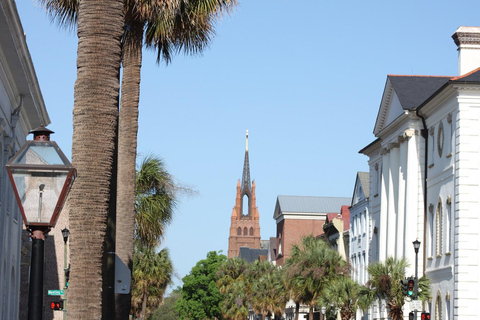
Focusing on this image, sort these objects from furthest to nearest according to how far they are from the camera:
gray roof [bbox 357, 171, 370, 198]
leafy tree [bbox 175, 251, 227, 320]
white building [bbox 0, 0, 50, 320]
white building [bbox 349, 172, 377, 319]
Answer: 1. leafy tree [bbox 175, 251, 227, 320]
2. gray roof [bbox 357, 171, 370, 198]
3. white building [bbox 349, 172, 377, 319]
4. white building [bbox 0, 0, 50, 320]

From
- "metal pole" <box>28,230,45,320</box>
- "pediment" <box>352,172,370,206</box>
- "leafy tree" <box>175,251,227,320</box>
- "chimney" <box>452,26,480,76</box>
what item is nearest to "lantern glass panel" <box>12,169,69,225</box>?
"metal pole" <box>28,230,45,320</box>

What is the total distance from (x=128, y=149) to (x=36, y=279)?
11.4 m

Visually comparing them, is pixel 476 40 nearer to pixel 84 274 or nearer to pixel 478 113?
pixel 478 113

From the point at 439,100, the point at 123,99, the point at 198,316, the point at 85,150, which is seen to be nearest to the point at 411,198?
the point at 439,100

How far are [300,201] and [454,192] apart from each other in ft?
285

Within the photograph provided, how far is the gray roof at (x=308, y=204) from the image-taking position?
12500 centimetres

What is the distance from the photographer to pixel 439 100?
143 ft

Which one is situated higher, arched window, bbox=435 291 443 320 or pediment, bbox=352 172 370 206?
pediment, bbox=352 172 370 206

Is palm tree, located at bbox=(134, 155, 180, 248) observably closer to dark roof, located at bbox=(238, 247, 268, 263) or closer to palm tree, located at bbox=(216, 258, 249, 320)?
palm tree, located at bbox=(216, 258, 249, 320)

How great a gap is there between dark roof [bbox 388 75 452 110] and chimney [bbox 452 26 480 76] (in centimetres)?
351

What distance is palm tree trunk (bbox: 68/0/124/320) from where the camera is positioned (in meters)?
11.0

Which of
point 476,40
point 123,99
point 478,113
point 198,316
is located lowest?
point 198,316

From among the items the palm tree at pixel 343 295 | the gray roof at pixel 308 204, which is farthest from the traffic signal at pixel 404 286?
the gray roof at pixel 308 204

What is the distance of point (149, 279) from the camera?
232ft
